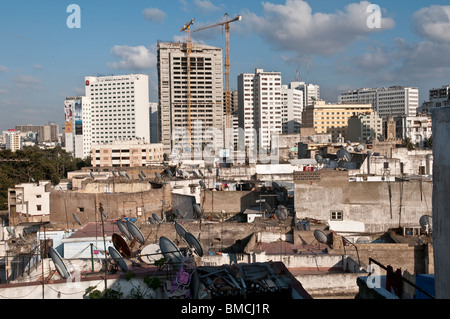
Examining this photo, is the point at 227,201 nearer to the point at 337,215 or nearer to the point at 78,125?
the point at 337,215

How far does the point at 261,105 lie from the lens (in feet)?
319

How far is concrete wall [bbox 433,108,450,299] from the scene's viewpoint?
285 centimetres

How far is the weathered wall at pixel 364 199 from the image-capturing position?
15.5 metres

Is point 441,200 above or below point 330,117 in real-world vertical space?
below

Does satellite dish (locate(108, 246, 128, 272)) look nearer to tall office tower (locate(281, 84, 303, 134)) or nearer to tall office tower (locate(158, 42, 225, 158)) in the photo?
tall office tower (locate(158, 42, 225, 158))

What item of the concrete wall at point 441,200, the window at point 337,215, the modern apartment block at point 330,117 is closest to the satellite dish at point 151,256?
the concrete wall at point 441,200

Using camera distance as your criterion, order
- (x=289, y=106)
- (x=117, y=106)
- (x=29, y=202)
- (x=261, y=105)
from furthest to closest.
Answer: (x=289, y=106) → (x=117, y=106) → (x=261, y=105) → (x=29, y=202)

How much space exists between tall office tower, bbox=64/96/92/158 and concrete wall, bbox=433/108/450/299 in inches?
4061

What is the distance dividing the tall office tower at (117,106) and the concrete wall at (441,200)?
106 meters

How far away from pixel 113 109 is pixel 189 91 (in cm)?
2212

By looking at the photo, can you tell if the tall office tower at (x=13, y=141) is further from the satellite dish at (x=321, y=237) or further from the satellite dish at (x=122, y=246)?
the satellite dish at (x=122, y=246)

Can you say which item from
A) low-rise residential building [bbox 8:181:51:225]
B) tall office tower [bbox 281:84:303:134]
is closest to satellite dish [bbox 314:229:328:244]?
low-rise residential building [bbox 8:181:51:225]

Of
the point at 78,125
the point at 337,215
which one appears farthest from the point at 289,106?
the point at 337,215
